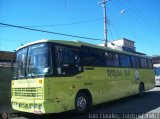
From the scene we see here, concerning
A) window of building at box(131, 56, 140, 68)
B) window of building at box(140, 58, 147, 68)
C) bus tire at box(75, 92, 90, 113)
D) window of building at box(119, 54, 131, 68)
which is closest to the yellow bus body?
bus tire at box(75, 92, 90, 113)

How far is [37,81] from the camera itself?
998 cm

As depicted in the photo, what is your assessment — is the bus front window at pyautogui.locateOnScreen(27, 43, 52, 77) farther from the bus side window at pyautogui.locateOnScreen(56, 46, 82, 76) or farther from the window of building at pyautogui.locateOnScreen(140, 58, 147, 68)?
the window of building at pyautogui.locateOnScreen(140, 58, 147, 68)

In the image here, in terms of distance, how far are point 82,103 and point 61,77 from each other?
1907 millimetres

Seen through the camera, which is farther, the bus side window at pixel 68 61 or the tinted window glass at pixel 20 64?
the tinted window glass at pixel 20 64

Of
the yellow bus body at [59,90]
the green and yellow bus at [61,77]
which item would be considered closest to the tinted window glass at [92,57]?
the green and yellow bus at [61,77]

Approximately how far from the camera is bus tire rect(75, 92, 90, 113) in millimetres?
11384

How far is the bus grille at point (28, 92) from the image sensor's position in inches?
392

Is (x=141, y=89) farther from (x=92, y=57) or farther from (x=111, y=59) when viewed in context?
(x=92, y=57)

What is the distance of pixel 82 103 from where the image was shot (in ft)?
38.3

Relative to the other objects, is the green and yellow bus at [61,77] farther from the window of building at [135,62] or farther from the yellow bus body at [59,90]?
the window of building at [135,62]

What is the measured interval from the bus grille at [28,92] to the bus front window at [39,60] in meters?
0.58

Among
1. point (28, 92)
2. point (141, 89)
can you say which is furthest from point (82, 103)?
point (141, 89)

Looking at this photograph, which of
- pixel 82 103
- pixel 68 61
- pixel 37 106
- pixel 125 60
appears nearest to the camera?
pixel 37 106

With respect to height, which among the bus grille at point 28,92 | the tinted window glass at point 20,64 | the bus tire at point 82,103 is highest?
the tinted window glass at point 20,64
